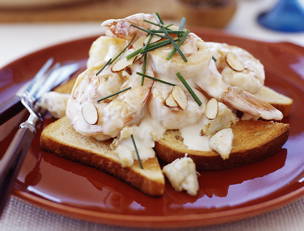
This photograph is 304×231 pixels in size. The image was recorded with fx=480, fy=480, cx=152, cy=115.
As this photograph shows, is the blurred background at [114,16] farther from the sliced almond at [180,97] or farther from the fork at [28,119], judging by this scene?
the sliced almond at [180,97]

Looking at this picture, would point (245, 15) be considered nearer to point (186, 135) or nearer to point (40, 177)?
point (186, 135)

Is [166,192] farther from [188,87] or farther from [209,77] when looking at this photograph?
[209,77]

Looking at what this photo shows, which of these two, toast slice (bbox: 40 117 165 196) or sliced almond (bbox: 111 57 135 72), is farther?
sliced almond (bbox: 111 57 135 72)

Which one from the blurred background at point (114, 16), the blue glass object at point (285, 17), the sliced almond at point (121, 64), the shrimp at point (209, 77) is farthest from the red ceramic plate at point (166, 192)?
the blue glass object at point (285, 17)

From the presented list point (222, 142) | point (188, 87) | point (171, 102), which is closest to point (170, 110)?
point (171, 102)

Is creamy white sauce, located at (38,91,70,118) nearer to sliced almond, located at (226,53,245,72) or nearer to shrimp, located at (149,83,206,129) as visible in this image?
shrimp, located at (149,83,206,129)

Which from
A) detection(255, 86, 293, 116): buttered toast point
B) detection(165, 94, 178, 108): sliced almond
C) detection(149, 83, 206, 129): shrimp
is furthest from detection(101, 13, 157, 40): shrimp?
detection(255, 86, 293, 116): buttered toast point
